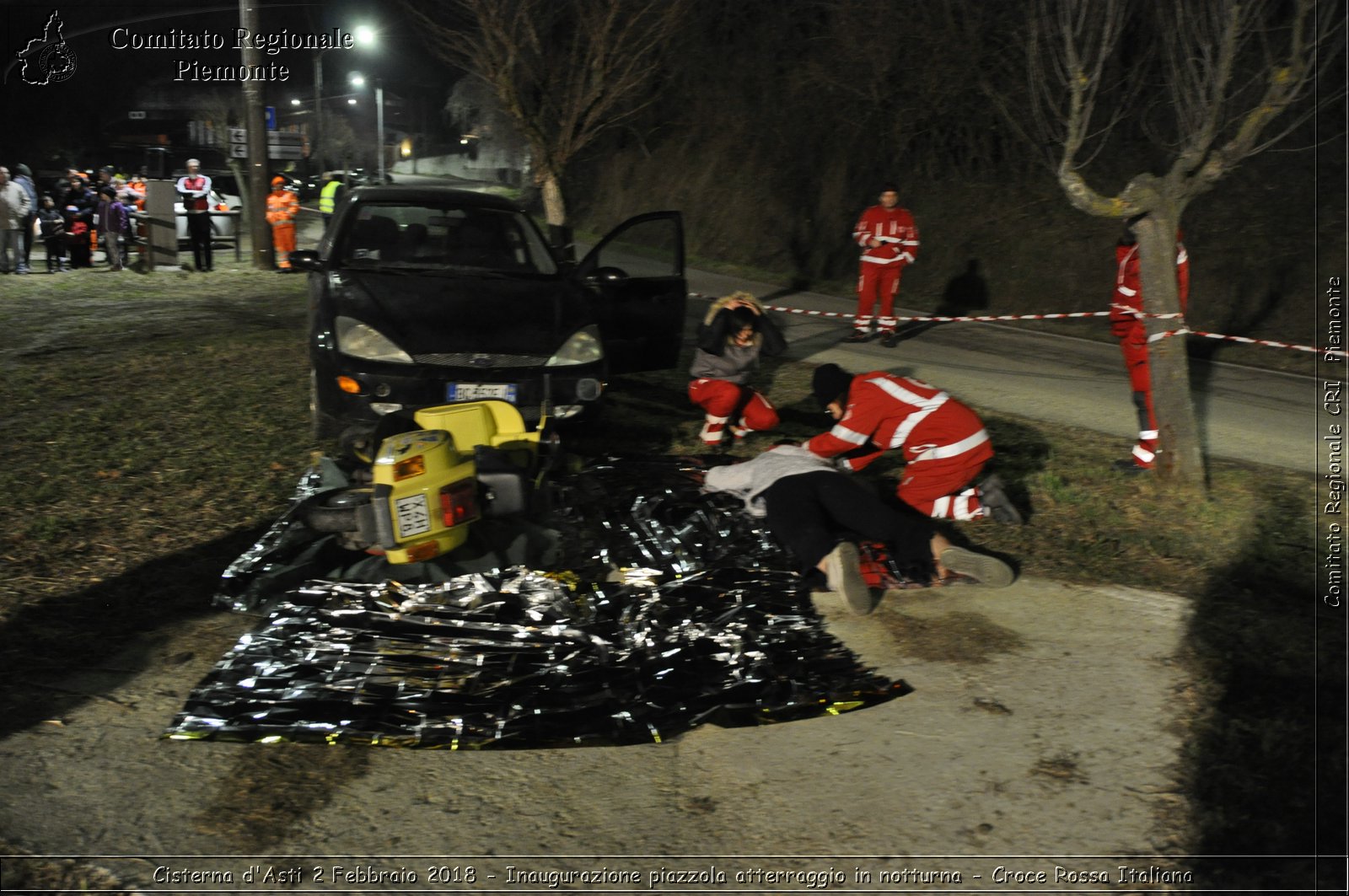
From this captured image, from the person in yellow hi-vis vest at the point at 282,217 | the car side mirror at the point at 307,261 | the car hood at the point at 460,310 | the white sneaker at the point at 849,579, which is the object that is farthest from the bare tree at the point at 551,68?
the white sneaker at the point at 849,579

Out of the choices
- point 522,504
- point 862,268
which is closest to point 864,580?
point 522,504

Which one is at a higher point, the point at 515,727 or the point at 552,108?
the point at 552,108

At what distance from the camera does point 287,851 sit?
319cm

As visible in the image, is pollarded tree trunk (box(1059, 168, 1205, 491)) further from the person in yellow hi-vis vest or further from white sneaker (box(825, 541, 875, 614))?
the person in yellow hi-vis vest

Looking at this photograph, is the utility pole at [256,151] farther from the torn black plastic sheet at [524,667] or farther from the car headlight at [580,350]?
the torn black plastic sheet at [524,667]

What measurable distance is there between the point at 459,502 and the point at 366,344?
68.9 inches

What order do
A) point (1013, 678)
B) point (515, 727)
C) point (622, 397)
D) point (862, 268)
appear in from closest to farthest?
point (515, 727) → point (1013, 678) → point (622, 397) → point (862, 268)

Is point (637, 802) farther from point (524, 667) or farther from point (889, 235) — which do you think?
point (889, 235)

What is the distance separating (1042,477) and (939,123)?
15581mm

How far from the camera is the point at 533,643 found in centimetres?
461

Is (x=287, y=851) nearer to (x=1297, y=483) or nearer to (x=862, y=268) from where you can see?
(x=1297, y=483)

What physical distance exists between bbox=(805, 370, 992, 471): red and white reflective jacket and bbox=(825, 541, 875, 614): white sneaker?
1.04m

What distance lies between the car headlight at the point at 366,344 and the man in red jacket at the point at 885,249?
22.6ft

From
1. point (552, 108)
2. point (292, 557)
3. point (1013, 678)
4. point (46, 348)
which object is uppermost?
point (552, 108)
